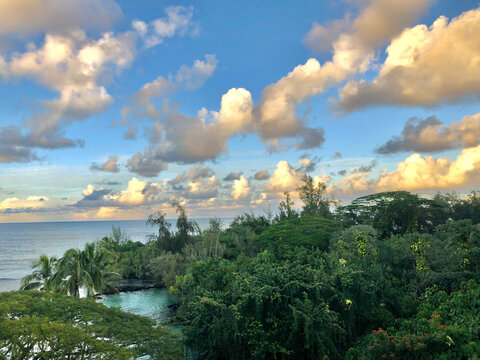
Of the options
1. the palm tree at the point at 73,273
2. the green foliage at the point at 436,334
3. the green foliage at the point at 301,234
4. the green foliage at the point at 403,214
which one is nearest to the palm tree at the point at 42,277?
the palm tree at the point at 73,273

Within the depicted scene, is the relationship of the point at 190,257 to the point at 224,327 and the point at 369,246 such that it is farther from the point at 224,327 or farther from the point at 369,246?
the point at 224,327

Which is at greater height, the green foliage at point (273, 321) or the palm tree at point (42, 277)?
the palm tree at point (42, 277)

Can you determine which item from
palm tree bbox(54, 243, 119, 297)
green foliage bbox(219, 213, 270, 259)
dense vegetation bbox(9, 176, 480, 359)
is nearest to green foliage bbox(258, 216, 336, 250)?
green foliage bbox(219, 213, 270, 259)

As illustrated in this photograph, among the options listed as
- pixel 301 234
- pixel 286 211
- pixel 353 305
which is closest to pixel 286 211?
pixel 286 211

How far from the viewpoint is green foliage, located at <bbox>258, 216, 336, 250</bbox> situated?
38.0 metres

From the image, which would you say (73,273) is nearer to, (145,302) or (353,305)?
(145,302)

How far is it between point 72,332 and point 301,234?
3028 centimetres

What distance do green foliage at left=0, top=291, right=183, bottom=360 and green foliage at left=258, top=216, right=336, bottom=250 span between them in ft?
72.1

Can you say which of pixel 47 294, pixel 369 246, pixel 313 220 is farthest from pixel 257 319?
pixel 313 220

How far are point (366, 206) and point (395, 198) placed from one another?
146 inches

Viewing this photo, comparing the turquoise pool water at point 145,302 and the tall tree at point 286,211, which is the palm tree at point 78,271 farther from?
the tall tree at point 286,211

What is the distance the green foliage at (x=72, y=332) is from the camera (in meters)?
12.1

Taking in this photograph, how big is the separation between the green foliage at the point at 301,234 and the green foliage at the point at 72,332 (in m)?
22.0

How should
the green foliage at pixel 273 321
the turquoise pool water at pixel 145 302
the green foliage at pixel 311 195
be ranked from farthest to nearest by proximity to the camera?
the green foliage at pixel 311 195 < the turquoise pool water at pixel 145 302 < the green foliage at pixel 273 321
